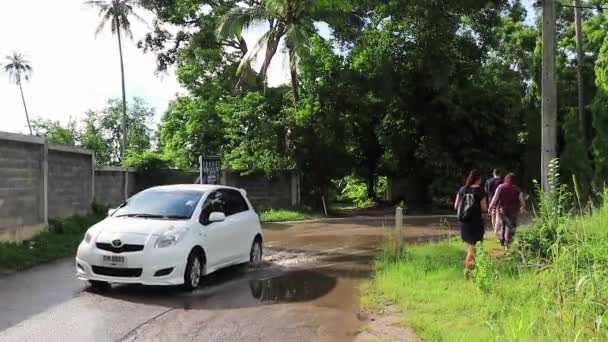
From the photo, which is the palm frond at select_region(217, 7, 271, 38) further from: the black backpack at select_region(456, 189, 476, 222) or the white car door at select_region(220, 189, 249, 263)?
the black backpack at select_region(456, 189, 476, 222)

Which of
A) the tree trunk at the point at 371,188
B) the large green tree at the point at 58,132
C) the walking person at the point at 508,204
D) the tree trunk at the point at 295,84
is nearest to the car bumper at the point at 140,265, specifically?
the walking person at the point at 508,204

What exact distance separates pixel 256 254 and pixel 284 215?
1216 centimetres

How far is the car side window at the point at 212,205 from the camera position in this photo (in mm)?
10261

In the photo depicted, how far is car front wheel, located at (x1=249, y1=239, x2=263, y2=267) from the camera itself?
12.1m

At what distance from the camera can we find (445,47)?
27.3m

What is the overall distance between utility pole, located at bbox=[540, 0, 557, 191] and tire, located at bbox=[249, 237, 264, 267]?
5750 mm

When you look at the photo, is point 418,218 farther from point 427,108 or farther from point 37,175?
point 37,175

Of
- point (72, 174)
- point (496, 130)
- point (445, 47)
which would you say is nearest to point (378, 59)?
point (445, 47)

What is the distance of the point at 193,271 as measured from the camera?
31.5 feet

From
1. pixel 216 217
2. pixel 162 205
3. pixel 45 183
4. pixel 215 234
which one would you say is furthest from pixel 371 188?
pixel 162 205

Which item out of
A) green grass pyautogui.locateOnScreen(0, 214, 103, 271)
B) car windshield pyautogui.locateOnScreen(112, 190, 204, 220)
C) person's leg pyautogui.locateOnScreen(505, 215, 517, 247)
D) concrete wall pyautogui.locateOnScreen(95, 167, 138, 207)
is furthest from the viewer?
concrete wall pyautogui.locateOnScreen(95, 167, 138, 207)

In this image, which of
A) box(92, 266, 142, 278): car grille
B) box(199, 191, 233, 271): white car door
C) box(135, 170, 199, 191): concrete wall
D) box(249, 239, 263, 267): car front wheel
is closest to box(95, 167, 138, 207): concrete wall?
box(135, 170, 199, 191): concrete wall

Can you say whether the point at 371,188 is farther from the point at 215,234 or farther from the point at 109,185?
the point at 215,234

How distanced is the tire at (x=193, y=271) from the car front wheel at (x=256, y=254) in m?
2.17
